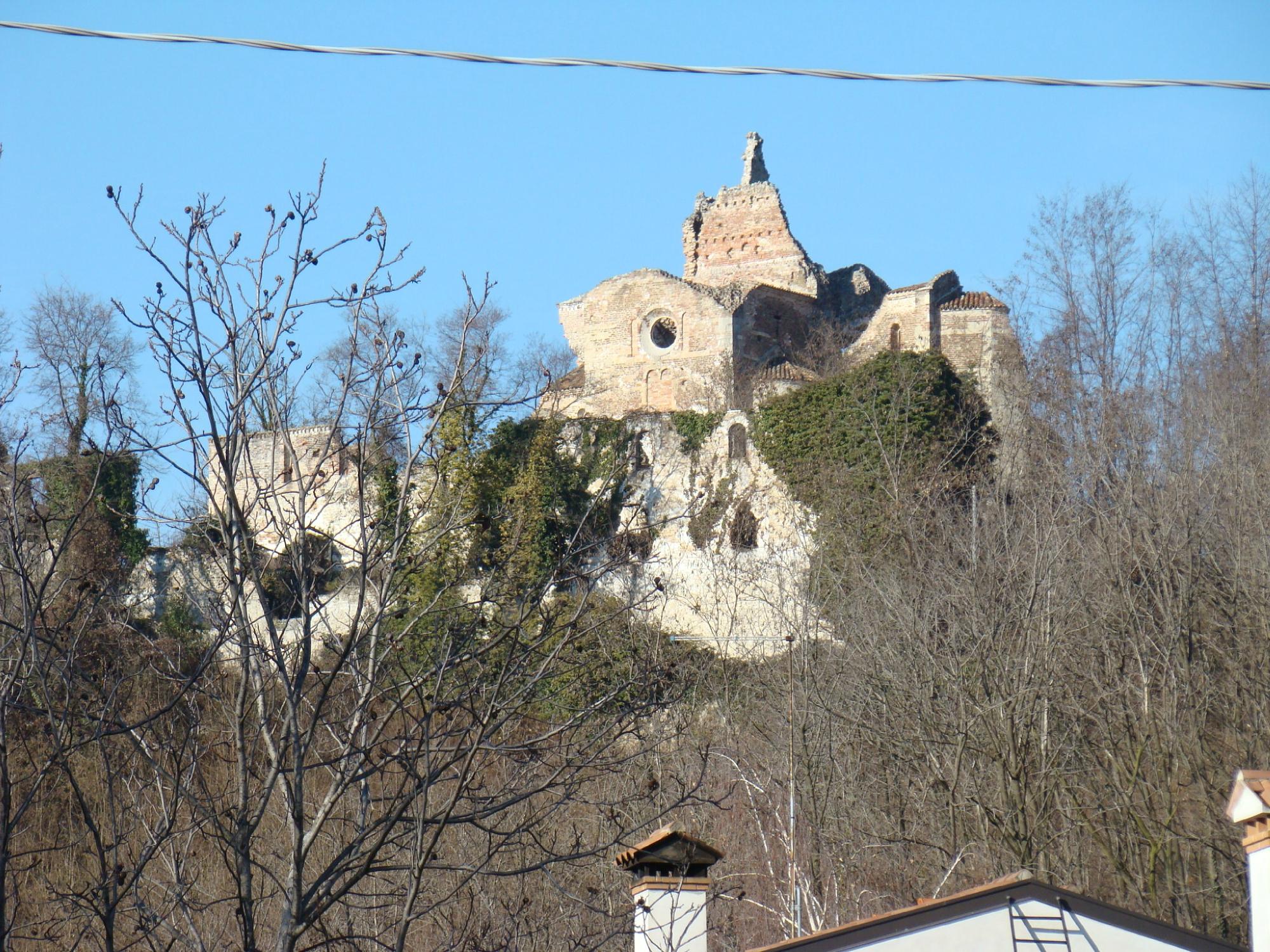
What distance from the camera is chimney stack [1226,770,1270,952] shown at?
7.41m

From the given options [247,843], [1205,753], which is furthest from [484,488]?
[247,843]

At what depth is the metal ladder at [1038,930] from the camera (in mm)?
7777

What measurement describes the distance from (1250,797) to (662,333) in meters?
25.3

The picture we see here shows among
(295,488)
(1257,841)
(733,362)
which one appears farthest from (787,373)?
(1257,841)

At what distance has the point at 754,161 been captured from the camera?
1518 inches

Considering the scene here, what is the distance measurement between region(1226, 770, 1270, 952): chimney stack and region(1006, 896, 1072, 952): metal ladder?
0.89m

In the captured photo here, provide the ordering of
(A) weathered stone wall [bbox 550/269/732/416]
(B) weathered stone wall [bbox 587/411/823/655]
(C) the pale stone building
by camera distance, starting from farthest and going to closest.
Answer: (A) weathered stone wall [bbox 550/269/732/416] → (C) the pale stone building → (B) weathered stone wall [bbox 587/411/823/655]

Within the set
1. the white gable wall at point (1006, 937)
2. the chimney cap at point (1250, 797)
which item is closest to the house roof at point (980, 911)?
the white gable wall at point (1006, 937)

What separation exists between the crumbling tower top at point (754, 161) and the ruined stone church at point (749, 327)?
2499 millimetres

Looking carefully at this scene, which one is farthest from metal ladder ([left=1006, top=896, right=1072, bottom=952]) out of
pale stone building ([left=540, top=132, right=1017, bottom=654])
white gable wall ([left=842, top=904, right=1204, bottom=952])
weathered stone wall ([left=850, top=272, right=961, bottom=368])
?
weathered stone wall ([left=850, top=272, right=961, bottom=368])

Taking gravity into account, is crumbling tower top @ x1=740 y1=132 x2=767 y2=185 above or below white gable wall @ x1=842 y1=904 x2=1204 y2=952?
above

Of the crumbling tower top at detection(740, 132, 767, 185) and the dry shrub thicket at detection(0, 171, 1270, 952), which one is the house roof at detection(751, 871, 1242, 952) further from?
the crumbling tower top at detection(740, 132, 767, 185)

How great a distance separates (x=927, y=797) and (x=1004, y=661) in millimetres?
1611

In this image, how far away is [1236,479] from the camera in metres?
18.5
